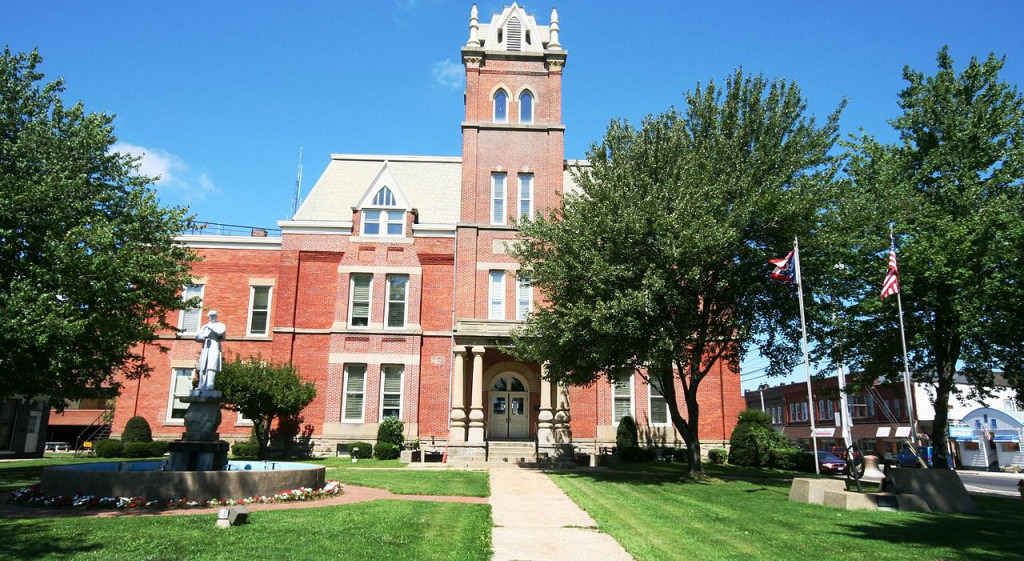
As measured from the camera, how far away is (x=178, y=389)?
3203cm

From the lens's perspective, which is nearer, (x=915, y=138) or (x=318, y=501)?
(x=318, y=501)

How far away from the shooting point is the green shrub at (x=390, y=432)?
28.9 meters

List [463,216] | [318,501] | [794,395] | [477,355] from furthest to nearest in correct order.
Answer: [794,395], [463,216], [477,355], [318,501]

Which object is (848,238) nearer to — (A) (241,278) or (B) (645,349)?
(B) (645,349)

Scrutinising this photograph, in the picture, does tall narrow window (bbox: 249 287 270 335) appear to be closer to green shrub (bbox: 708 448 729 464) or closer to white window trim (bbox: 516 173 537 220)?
white window trim (bbox: 516 173 537 220)

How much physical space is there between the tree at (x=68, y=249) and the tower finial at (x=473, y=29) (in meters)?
18.4

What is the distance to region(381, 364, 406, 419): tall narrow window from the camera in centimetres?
3117

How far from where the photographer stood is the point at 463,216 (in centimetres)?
3192

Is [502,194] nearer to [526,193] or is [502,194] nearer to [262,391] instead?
[526,193]

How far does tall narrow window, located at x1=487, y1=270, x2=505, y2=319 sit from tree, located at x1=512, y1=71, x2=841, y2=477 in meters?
7.24

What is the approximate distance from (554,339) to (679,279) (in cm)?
436

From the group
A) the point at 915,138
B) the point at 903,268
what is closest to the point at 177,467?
the point at 903,268

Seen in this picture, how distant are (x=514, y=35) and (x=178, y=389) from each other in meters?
24.8

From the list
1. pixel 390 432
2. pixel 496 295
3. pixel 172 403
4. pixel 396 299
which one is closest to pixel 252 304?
pixel 172 403
